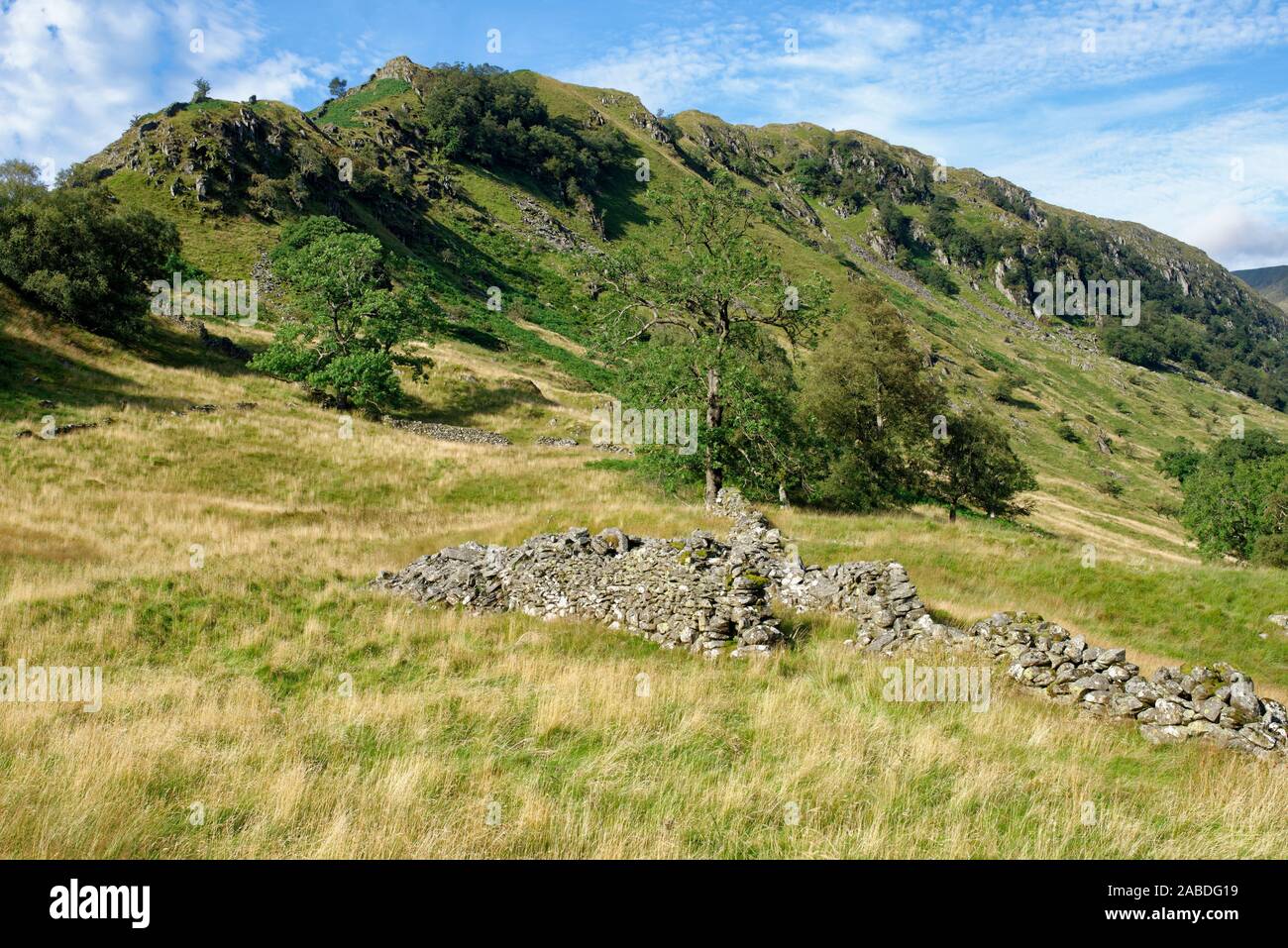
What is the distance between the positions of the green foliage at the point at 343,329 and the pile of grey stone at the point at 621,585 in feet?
87.5

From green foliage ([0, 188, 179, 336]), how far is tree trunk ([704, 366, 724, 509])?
37088 mm

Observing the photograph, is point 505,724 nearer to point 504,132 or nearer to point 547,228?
point 547,228

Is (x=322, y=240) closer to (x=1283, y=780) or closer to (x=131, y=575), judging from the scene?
(x=131, y=575)

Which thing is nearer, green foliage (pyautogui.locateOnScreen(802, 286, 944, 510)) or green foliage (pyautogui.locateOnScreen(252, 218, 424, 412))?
green foliage (pyautogui.locateOnScreen(802, 286, 944, 510))

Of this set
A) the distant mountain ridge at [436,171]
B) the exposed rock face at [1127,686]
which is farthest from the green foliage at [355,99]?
the exposed rock face at [1127,686]

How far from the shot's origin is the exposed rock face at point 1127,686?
8.43 m

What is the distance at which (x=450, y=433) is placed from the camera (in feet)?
135

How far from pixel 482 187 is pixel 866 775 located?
370ft

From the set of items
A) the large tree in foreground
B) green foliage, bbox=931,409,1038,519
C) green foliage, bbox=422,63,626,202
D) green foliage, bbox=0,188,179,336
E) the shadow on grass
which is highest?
green foliage, bbox=422,63,626,202

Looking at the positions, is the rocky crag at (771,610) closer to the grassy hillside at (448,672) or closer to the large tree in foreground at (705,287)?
the grassy hillside at (448,672)

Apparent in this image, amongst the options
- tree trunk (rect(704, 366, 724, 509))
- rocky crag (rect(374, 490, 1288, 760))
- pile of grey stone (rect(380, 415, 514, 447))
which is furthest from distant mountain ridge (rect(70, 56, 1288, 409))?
rocky crag (rect(374, 490, 1288, 760))

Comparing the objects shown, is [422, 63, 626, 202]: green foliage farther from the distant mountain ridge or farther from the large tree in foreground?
the large tree in foreground

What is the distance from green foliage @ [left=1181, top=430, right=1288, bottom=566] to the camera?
39.4 metres
